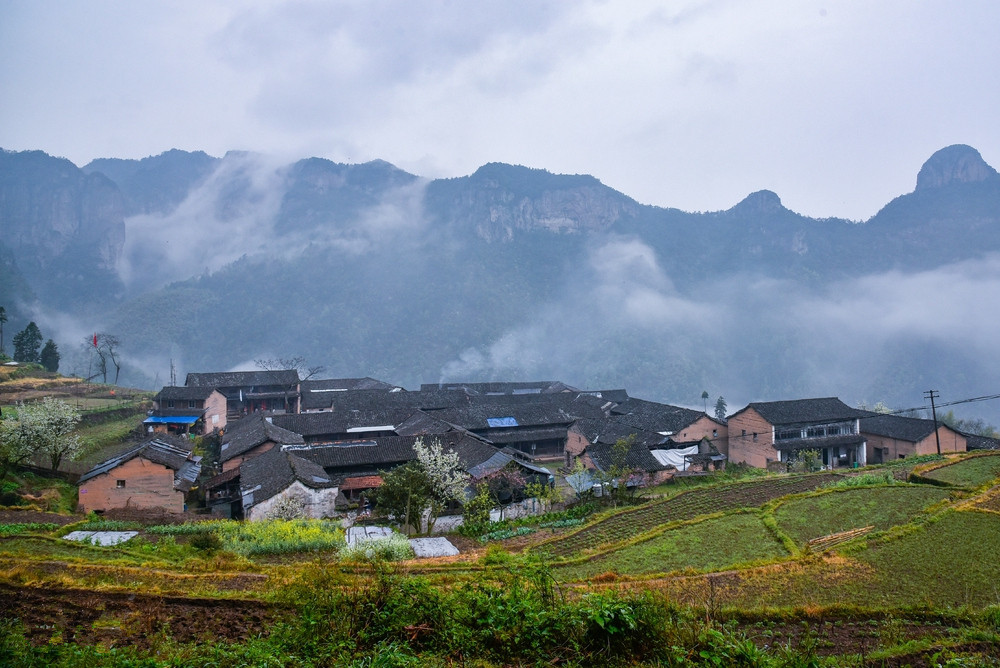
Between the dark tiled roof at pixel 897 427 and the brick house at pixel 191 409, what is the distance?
2061 inches

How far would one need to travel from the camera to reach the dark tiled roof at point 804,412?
124ft

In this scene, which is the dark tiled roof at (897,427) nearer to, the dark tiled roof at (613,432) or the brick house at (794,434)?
the brick house at (794,434)

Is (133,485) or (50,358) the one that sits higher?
(50,358)

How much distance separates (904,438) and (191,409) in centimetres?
5577

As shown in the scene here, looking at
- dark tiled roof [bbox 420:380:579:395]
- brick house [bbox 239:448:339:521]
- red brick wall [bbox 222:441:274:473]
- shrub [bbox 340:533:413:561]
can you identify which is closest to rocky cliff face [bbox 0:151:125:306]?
dark tiled roof [bbox 420:380:579:395]

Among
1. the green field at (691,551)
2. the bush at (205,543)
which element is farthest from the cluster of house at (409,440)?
the green field at (691,551)

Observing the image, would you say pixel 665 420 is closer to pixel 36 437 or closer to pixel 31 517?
pixel 31 517

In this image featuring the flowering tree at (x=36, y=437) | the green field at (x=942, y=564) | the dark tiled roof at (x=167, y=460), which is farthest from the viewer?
the flowering tree at (x=36, y=437)

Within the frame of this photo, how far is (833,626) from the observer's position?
10641 millimetres

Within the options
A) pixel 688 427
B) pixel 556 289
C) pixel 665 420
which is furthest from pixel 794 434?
pixel 556 289

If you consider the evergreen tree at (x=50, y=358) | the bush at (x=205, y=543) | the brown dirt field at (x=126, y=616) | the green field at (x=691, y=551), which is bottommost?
the green field at (x=691, y=551)

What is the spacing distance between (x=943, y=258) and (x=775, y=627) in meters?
205

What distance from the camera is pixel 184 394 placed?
46.3 meters

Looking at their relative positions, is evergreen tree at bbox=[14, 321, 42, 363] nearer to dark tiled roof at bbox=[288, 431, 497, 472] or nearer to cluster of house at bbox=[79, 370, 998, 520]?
cluster of house at bbox=[79, 370, 998, 520]
